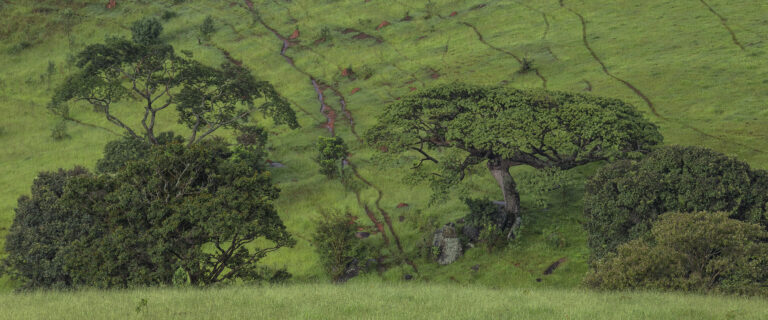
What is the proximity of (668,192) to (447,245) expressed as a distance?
44.9ft

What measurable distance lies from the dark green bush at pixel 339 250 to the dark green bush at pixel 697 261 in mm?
16176

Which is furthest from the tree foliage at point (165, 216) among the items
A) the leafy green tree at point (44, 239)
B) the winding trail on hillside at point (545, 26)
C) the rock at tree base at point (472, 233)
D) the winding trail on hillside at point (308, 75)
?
the winding trail on hillside at point (545, 26)

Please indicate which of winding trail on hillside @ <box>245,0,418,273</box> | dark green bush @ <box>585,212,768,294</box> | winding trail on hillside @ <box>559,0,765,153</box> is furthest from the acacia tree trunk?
winding trail on hillside @ <box>559,0,765,153</box>

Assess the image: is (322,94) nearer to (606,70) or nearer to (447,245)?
(606,70)

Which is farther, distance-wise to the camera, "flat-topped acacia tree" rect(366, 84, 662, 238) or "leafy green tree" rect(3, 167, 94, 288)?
"flat-topped acacia tree" rect(366, 84, 662, 238)

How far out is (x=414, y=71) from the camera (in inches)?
3142

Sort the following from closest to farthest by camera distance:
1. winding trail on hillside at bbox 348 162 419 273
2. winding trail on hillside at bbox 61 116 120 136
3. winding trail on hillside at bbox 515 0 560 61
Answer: winding trail on hillside at bbox 348 162 419 273 → winding trail on hillside at bbox 61 116 120 136 → winding trail on hillside at bbox 515 0 560 61

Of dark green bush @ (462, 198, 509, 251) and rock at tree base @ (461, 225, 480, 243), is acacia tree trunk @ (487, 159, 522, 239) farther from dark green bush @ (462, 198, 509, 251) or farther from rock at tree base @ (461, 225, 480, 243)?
rock at tree base @ (461, 225, 480, 243)

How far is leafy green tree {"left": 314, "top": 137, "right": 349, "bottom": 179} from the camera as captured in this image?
163 feet

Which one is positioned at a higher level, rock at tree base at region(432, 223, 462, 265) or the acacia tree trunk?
the acacia tree trunk

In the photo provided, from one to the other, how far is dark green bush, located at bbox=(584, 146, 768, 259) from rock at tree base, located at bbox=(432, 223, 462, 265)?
912cm

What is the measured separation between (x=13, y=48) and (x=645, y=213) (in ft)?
382

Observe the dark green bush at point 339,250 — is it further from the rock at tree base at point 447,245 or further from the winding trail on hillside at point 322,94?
the winding trail on hillside at point 322,94

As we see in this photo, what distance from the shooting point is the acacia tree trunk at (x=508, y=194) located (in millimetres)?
36250
